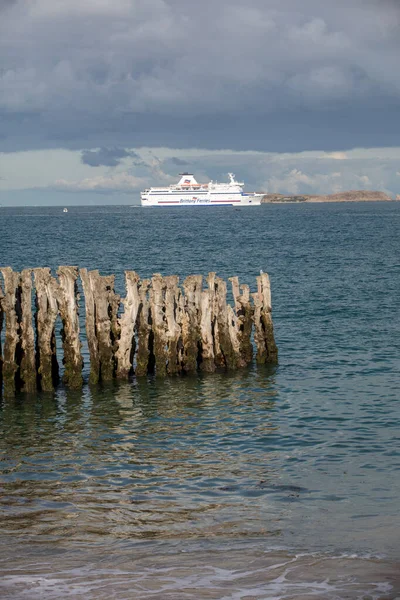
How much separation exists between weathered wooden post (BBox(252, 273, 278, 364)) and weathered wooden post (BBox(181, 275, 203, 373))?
5.12 ft

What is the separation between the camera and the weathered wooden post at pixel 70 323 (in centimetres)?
1683

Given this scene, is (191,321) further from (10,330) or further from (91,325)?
(10,330)

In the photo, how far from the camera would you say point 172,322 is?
58.4 feet

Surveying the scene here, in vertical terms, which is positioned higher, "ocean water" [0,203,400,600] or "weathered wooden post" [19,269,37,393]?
"weathered wooden post" [19,269,37,393]

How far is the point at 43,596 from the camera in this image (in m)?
6.94

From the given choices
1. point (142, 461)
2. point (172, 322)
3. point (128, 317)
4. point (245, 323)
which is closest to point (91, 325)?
point (128, 317)

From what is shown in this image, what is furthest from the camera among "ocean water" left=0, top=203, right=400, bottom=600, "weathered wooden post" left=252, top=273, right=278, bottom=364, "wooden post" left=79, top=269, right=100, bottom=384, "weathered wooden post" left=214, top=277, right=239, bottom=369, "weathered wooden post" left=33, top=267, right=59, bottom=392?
"weathered wooden post" left=252, top=273, right=278, bottom=364

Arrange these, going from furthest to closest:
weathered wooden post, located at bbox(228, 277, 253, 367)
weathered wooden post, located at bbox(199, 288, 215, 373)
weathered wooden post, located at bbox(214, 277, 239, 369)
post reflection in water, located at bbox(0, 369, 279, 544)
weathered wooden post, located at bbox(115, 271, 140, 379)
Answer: weathered wooden post, located at bbox(228, 277, 253, 367), weathered wooden post, located at bbox(214, 277, 239, 369), weathered wooden post, located at bbox(199, 288, 215, 373), weathered wooden post, located at bbox(115, 271, 140, 379), post reflection in water, located at bbox(0, 369, 279, 544)

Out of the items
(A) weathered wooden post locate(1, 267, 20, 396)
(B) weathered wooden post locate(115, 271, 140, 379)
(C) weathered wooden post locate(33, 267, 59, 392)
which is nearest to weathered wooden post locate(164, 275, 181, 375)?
(B) weathered wooden post locate(115, 271, 140, 379)

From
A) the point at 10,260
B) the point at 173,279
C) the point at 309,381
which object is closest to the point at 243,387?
the point at 309,381

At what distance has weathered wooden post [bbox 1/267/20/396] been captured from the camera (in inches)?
655

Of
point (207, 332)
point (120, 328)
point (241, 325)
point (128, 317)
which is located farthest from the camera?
point (241, 325)

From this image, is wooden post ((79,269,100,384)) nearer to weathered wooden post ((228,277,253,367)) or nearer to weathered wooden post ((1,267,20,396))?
weathered wooden post ((1,267,20,396))

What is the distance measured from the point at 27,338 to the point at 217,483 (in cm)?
736
